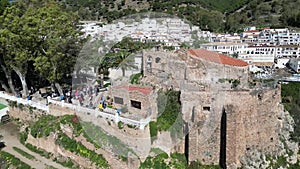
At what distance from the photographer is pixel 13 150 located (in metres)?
18.6

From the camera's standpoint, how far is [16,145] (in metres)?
19.3

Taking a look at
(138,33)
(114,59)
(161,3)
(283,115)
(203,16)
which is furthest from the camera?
(161,3)

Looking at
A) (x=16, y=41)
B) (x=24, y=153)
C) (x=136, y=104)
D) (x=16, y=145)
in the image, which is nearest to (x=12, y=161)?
(x=24, y=153)

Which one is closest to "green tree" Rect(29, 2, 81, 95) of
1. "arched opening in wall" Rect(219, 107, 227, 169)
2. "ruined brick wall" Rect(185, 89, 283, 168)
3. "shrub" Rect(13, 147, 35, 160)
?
"shrub" Rect(13, 147, 35, 160)

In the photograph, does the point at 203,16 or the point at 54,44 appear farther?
the point at 203,16

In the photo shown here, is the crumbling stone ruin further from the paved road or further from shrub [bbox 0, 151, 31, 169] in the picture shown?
shrub [bbox 0, 151, 31, 169]

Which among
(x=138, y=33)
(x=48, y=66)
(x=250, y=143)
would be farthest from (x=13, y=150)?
(x=138, y=33)

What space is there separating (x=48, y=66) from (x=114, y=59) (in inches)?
400

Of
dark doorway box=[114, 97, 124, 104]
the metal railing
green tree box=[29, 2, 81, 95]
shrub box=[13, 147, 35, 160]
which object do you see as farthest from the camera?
green tree box=[29, 2, 81, 95]

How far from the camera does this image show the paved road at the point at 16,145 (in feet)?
57.1

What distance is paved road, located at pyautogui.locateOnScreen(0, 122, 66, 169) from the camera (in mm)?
17406

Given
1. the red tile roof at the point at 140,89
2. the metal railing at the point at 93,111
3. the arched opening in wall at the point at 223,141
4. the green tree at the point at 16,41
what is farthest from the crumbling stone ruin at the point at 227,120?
the green tree at the point at 16,41

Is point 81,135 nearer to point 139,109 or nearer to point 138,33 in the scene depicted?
point 139,109

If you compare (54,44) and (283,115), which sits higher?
(54,44)
